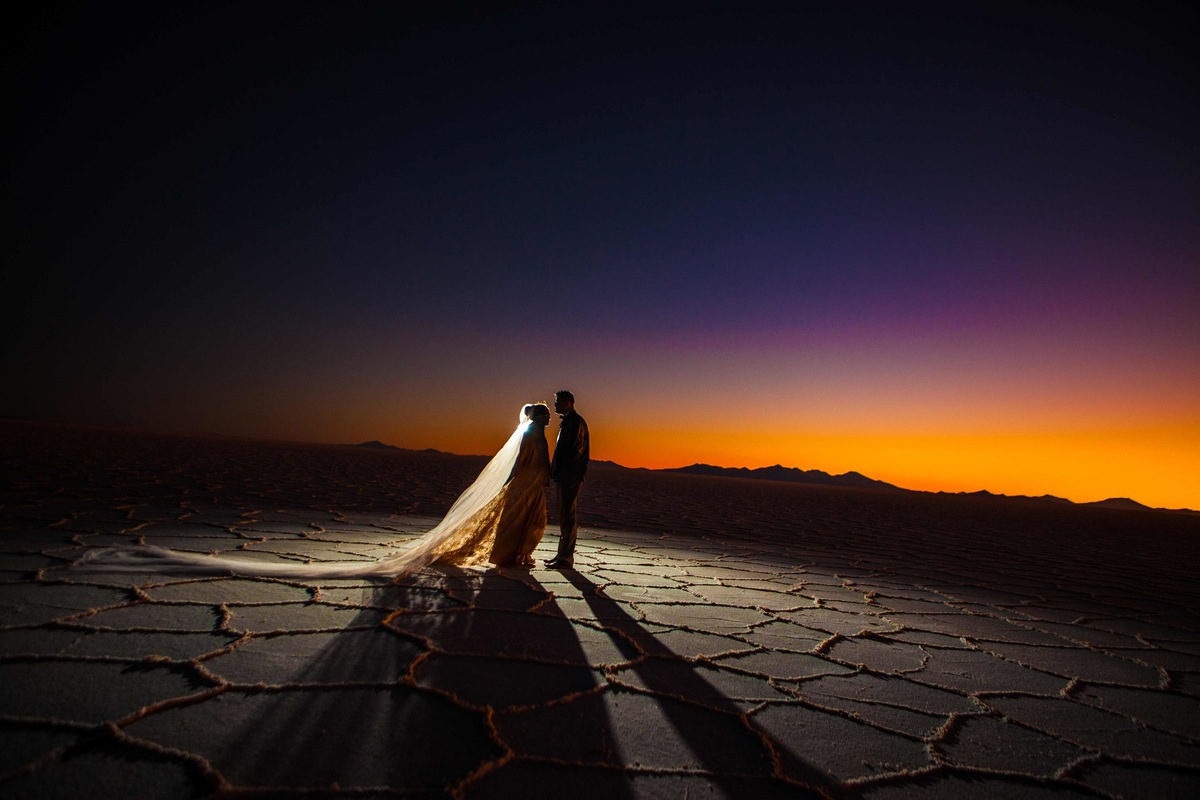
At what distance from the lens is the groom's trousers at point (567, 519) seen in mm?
3484

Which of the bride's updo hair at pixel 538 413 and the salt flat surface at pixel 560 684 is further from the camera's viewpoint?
the bride's updo hair at pixel 538 413

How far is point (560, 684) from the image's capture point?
1.66m

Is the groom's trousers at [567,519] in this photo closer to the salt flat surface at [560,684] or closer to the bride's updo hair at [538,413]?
the salt flat surface at [560,684]

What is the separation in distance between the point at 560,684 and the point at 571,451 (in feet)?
6.90

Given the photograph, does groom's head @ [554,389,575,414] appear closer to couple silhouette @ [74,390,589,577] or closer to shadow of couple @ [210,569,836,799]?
couple silhouette @ [74,390,589,577]

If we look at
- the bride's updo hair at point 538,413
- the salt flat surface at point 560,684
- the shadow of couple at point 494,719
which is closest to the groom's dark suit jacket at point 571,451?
the bride's updo hair at point 538,413

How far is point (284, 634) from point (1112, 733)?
8.77 ft


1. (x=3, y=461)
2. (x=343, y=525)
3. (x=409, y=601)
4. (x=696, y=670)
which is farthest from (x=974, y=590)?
(x=3, y=461)

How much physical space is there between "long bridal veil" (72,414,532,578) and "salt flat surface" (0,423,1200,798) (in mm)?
142

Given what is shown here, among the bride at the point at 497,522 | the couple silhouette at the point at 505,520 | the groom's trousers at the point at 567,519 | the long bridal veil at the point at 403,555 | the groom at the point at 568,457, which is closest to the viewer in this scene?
the long bridal veil at the point at 403,555

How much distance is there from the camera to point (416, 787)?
1.12 meters

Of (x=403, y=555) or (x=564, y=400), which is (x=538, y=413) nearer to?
(x=564, y=400)

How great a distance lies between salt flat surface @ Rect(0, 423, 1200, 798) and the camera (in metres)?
1.20

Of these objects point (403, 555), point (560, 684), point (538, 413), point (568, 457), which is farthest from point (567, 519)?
point (560, 684)
